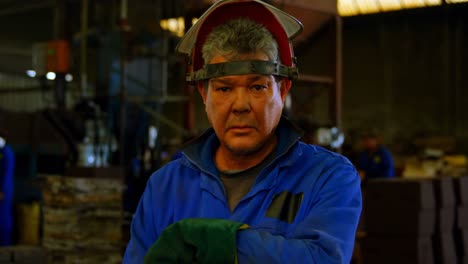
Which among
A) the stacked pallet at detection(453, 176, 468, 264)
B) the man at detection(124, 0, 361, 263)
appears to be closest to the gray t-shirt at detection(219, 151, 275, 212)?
the man at detection(124, 0, 361, 263)

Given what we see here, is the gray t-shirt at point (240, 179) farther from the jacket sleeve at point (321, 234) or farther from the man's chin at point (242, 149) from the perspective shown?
the jacket sleeve at point (321, 234)

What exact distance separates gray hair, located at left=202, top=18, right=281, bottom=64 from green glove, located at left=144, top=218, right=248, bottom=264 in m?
0.45

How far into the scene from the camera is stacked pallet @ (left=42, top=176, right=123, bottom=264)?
4648 millimetres

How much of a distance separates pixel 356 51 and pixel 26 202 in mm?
11328

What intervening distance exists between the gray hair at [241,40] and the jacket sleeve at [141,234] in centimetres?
45

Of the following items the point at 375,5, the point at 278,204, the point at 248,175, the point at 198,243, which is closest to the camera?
the point at 198,243

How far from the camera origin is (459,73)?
15820 mm

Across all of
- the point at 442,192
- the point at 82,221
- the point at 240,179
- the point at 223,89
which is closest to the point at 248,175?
the point at 240,179

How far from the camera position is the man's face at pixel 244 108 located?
158 cm

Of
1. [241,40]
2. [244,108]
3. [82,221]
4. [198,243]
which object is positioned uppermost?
[241,40]

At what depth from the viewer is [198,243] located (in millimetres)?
1396

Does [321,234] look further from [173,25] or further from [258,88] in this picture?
[173,25]

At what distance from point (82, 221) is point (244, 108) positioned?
343 centimetres

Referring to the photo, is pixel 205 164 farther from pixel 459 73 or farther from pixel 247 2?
pixel 459 73
